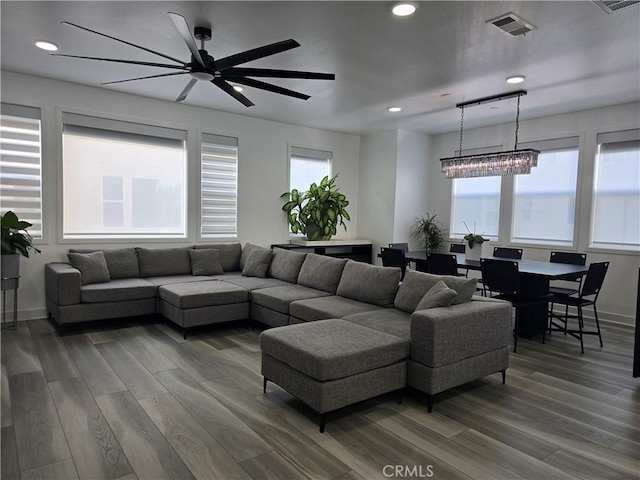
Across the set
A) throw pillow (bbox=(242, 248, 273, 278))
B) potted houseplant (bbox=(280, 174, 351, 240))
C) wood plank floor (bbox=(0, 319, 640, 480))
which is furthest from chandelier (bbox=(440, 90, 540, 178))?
throw pillow (bbox=(242, 248, 273, 278))

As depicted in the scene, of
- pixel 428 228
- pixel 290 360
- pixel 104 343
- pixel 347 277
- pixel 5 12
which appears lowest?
pixel 104 343

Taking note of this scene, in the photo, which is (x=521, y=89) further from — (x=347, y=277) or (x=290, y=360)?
(x=290, y=360)

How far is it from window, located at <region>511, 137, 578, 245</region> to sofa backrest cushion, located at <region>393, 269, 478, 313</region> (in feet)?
10.8

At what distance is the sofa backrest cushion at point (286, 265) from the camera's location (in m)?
5.23

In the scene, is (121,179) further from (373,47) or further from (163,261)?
(373,47)

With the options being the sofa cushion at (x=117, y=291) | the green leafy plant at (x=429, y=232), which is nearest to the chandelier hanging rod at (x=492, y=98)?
the green leafy plant at (x=429, y=232)

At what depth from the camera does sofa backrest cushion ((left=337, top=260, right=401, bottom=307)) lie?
3.91 metres

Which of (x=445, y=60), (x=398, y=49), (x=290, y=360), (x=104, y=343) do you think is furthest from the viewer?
(x=104, y=343)

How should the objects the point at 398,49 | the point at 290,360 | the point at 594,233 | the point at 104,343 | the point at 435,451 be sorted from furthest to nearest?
1. the point at 594,233
2. the point at 104,343
3. the point at 398,49
4. the point at 290,360
5. the point at 435,451

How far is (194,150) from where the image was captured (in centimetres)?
594

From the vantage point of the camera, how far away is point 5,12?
317 centimetres

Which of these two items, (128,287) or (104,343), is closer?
(104,343)

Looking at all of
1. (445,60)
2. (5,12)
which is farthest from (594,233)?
(5,12)

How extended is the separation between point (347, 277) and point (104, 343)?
99.2 inches
